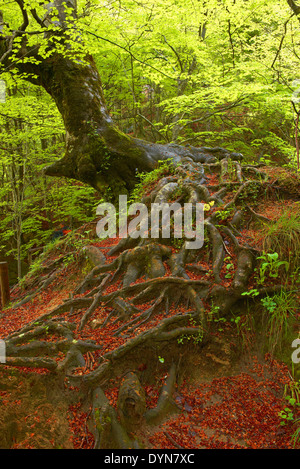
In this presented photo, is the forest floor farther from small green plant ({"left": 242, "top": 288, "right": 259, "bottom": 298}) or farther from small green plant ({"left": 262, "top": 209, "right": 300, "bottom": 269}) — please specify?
small green plant ({"left": 262, "top": 209, "right": 300, "bottom": 269})

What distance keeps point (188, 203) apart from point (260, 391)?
295cm

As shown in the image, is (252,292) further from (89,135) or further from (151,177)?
(89,135)

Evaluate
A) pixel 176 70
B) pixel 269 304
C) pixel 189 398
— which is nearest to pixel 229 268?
pixel 269 304

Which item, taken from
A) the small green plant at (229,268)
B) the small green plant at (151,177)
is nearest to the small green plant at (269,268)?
the small green plant at (229,268)

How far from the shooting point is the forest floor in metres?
2.39

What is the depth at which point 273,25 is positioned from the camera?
12992mm

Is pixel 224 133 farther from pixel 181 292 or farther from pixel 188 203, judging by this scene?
pixel 181 292

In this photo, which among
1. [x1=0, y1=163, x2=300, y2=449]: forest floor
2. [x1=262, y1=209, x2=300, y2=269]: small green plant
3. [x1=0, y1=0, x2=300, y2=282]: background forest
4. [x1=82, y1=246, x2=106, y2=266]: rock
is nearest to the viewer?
[x1=0, y1=163, x2=300, y2=449]: forest floor

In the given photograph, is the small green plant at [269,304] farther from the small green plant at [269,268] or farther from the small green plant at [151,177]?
the small green plant at [151,177]

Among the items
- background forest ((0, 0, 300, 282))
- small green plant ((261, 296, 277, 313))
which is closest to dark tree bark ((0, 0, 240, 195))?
background forest ((0, 0, 300, 282))

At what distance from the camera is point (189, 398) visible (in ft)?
9.12

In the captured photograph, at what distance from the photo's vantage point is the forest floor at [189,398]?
239 cm
